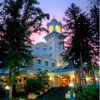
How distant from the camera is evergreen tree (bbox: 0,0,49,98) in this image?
55.6ft

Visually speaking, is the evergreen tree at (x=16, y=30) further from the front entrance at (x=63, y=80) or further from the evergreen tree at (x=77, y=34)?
the front entrance at (x=63, y=80)

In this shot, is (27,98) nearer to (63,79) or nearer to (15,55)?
(15,55)

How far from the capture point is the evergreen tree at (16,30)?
55.6 ft

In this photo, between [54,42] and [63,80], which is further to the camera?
[54,42]

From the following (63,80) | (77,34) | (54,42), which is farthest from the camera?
(54,42)

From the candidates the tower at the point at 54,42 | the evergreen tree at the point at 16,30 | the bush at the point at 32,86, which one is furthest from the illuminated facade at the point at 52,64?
the evergreen tree at the point at 16,30

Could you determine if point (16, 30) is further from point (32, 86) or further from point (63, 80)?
point (63, 80)

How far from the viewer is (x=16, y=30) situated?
55.0ft

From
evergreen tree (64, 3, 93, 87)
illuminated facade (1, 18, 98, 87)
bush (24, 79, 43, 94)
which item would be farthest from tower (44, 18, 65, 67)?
bush (24, 79, 43, 94)

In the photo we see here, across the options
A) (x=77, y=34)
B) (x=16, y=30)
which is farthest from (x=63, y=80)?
(x=16, y=30)

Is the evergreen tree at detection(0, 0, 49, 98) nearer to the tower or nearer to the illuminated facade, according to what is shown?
the illuminated facade

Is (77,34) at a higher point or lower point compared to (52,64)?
higher

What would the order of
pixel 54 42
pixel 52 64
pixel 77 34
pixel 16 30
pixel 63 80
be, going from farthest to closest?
pixel 54 42 → pixel 52 64 → pixel 63 80 → pixel 77 34 → pixel 16 30

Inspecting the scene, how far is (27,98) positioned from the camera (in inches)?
781
